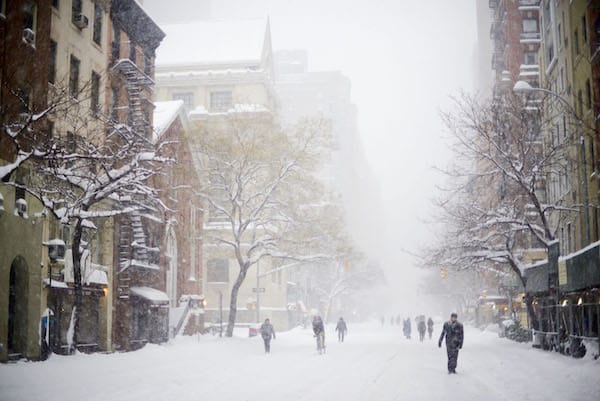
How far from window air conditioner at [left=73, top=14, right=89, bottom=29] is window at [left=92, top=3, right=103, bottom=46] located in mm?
2205

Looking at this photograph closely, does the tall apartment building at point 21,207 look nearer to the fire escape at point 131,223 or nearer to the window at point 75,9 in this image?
the window at point 75,9

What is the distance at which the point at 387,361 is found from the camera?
2736cm

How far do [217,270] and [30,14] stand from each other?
43198 mm

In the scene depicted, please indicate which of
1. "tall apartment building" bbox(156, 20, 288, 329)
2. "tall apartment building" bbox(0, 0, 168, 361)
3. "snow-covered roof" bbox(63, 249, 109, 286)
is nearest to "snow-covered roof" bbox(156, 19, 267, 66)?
"tall apartment building" bbox(156, 20, 288, 329)

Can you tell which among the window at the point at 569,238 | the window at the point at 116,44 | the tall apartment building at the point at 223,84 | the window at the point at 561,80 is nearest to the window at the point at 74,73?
the window at the point at 116,44

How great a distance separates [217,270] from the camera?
2645 inches

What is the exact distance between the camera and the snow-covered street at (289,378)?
1588cm

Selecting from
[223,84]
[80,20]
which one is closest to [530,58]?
[223,84]

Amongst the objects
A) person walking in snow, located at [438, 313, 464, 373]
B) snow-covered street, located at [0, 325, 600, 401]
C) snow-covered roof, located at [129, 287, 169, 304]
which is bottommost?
snow-covered street, located at [0, 325, 600, 401]

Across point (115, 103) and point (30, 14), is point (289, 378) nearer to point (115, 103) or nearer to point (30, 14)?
point (30, 14)

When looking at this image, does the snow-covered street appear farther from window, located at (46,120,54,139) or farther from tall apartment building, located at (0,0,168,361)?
window, located at (46,120,54,139)

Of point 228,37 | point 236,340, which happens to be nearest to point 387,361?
point 236,340

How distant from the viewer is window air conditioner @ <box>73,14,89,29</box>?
30734mm

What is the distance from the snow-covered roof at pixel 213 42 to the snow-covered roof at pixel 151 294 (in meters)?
40.4
